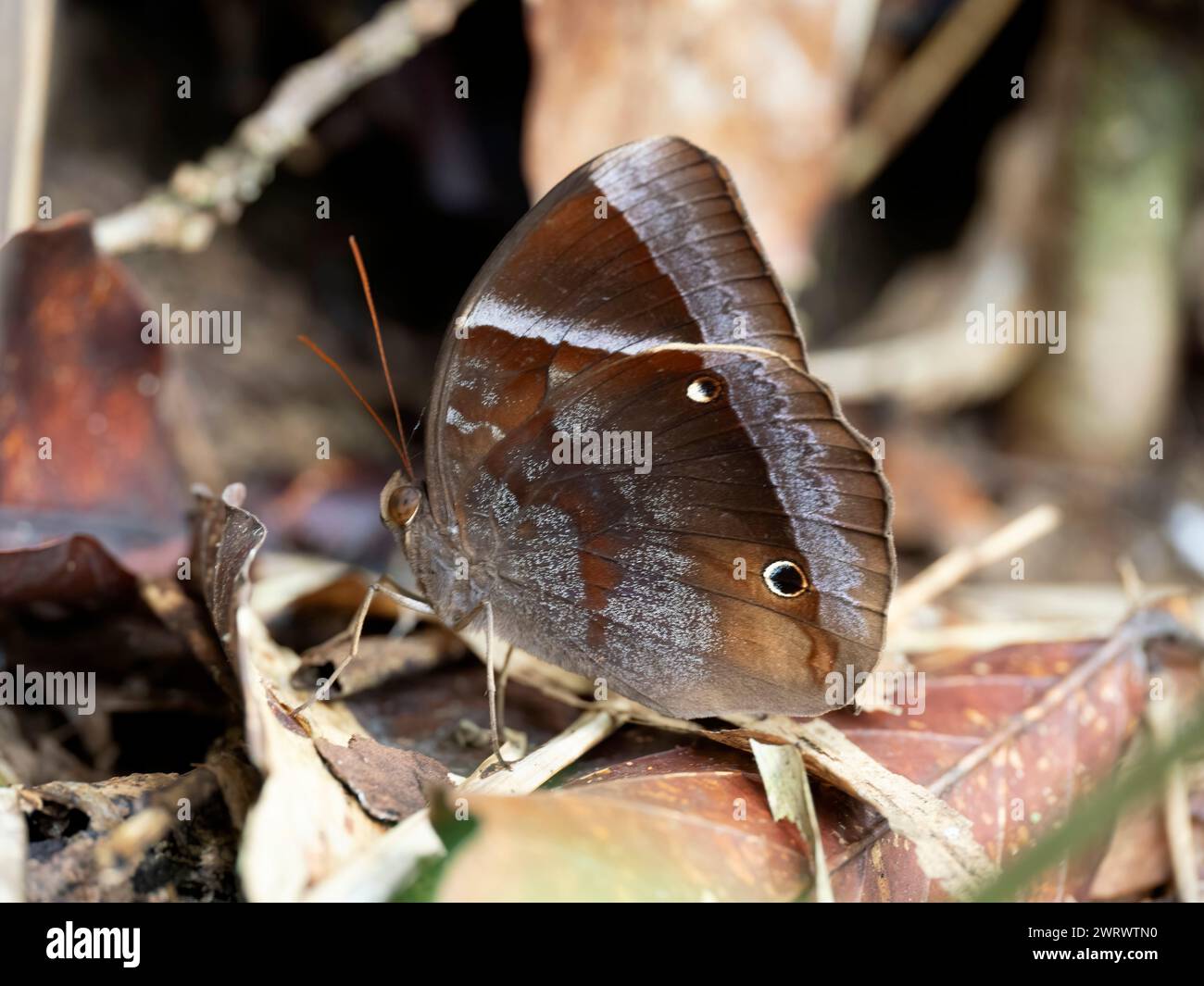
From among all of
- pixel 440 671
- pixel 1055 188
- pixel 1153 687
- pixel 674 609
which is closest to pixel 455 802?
pixel 674 609

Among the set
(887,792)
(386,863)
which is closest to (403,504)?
(386,863)

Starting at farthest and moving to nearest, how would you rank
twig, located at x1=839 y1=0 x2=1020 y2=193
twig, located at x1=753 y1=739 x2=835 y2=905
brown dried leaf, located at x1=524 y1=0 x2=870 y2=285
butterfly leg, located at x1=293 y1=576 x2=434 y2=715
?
twig, located at x1=839 y1=0 x2=1020 y2=193, brown dried leaf, located at x1=524 y1=0 x2=870 y2=285, butterfly leg, located at x1=293 y1=576 x2=434 y2=715, twig, located at x1=753 y1=739 x2=835 y2=905

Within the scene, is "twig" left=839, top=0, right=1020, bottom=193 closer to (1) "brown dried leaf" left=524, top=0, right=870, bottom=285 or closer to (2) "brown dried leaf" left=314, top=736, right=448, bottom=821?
(1) "brown dried leaf" left=524, top=0, right=870, bottom=285

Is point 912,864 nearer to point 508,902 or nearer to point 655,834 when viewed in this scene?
point 655,834

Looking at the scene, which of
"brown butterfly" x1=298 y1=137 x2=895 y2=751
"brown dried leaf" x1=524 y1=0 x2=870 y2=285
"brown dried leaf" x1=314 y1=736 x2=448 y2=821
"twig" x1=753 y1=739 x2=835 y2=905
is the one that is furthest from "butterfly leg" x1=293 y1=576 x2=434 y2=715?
"brown dried leaf" x1=524 y1=0 x2=870 y2=285

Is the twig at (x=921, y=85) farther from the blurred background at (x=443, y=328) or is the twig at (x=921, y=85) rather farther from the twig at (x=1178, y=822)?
the twig at (x=1178, y=822)

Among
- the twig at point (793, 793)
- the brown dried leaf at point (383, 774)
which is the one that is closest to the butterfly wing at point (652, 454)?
the twig at point (793, 793)
